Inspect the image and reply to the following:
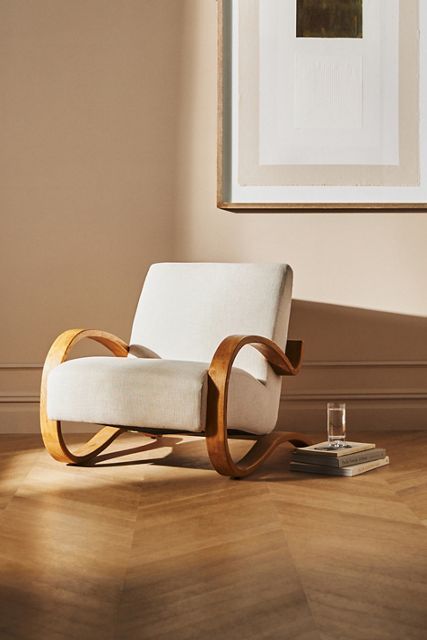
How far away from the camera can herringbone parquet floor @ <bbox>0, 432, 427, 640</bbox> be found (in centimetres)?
164

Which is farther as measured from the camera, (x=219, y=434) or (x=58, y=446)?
(x=58, y=446)

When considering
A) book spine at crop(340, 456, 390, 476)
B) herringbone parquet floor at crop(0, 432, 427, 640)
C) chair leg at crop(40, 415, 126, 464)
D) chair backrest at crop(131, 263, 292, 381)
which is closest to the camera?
herringbone parquet floor at crop(0, 432, 427, 640)

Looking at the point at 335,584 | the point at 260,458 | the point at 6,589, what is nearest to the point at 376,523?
the point at 335,584

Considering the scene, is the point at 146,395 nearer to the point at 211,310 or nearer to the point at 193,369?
the point at 193,369

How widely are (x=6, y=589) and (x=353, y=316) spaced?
2.69 meters

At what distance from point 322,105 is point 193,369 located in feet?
5.74

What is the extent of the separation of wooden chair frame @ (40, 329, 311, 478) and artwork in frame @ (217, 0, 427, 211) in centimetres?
103

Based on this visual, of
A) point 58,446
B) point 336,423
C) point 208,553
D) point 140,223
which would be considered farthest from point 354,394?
point 208,553

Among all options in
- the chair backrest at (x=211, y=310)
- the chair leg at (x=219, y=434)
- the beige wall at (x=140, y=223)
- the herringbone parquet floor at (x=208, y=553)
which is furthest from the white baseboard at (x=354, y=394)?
the chair leg at (x=219, y=434)

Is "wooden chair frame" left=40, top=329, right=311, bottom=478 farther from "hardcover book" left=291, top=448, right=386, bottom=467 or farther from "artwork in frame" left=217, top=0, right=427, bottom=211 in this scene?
"artwork in frame" left=217, top=0, right=427, bottom=211

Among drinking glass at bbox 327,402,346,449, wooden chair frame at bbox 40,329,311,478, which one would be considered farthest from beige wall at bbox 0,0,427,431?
drinking glass at bbox 327,402,346,449

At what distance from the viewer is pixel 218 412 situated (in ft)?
9.53

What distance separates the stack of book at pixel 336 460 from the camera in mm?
3080

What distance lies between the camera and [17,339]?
4199 millimetres
